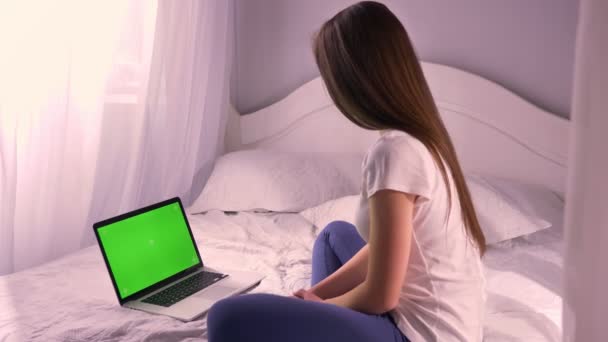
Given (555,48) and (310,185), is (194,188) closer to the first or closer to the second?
(310,185)

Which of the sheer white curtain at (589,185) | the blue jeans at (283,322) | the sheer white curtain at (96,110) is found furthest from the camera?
the sheer white curtain at (96,110)

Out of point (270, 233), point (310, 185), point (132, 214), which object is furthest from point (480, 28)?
point (132, 214)

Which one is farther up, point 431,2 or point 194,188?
point 431,2

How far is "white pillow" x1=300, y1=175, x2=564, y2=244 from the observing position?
2.13m

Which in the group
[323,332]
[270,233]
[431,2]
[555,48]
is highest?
[431,2]

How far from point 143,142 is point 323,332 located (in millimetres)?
1726

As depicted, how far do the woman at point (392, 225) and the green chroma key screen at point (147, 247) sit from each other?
1.93 ft

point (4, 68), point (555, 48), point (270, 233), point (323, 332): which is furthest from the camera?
point (555, 48)

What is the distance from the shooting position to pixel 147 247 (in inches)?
67.4

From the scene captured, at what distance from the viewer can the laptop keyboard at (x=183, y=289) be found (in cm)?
158

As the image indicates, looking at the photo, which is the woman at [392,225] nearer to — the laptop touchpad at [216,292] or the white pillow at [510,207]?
the laptop touchpad at [216,292]

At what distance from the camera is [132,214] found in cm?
168

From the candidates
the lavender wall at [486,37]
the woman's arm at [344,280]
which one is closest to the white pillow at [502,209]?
the lavender wall at [486,37]

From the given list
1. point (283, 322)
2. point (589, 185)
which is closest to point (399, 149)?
point (283, 322)
